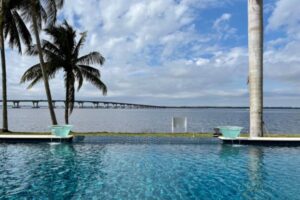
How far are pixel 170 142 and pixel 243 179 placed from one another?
21.4ft

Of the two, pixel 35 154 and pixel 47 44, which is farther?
pixel 47 44

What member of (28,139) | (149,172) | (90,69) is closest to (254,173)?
(149,172)

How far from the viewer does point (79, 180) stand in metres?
8.33

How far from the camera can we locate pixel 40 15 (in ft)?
58.0

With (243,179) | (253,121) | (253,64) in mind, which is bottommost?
(243,179)

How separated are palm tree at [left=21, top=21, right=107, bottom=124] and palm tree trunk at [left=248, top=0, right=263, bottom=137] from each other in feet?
32.5

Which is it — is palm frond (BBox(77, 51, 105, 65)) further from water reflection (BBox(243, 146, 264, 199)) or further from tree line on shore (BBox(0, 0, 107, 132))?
water reflection (BBox(243, 146, 264, 199))

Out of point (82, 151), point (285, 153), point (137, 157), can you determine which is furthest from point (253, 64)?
point (82, 151)

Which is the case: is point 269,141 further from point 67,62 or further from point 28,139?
point 67,62

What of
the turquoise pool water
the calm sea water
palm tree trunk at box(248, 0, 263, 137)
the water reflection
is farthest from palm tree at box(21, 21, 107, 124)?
the calm sea water

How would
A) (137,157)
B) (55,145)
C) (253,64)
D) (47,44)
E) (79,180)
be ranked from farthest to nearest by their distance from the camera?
(47,44) < (253,64) < (55,145) < (137,157) < (79,180)

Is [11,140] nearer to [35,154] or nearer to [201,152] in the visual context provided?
[35,154]

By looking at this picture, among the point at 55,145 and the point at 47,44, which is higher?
the point at 47,44

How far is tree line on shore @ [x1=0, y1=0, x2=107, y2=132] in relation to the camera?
16797 mm
